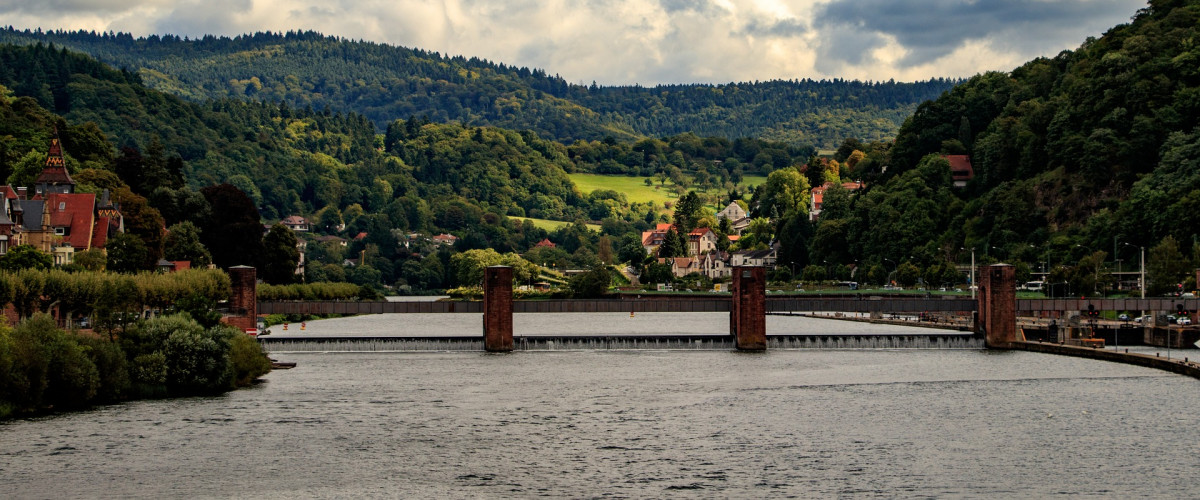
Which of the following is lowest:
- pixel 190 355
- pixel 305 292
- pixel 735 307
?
pixel 190 355

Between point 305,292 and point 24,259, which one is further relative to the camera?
point 305,292

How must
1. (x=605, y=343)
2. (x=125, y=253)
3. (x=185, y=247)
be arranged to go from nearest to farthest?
(x=605, y=343) → (x=125, y=253) → (x=185, y=247)

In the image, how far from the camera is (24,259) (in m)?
93.8

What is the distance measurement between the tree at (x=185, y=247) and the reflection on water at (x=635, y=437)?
51419 mm

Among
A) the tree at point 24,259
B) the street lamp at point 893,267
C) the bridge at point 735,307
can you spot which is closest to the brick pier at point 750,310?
the bridge at point 735,307

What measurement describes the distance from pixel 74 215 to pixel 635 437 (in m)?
76.6

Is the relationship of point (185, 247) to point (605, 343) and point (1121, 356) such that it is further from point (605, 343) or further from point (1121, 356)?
point (1121, 356)

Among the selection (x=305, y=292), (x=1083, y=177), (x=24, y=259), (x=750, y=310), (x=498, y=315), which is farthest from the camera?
(x=1083, y=177)

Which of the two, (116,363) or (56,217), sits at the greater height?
(56,217)

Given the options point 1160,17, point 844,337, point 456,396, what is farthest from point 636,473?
point 1160,17

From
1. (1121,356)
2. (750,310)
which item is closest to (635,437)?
(750,310)

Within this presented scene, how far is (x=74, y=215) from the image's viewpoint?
122m

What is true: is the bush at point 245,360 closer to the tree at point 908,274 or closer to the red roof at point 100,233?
Result: the red roof at point 100,233

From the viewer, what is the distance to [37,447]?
55.6 meters
